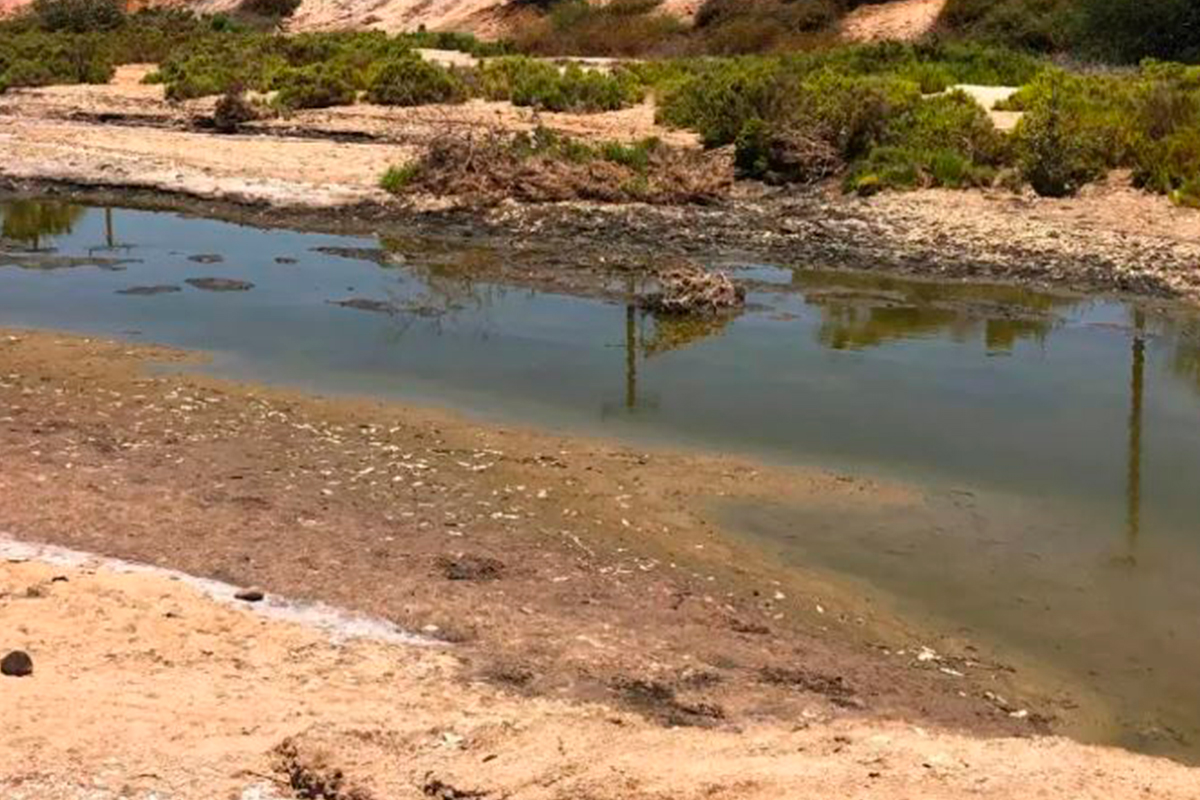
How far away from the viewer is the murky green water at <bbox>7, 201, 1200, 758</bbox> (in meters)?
8.12

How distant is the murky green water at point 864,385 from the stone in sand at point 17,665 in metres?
4.33

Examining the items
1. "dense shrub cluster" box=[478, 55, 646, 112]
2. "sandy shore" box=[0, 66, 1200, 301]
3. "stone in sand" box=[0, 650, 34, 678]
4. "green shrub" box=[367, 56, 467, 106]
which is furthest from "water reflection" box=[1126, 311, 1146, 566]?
"green shrub" box=[367, 56, 467, 106]

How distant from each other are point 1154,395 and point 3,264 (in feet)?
46.3

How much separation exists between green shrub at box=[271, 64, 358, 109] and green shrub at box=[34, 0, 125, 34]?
25.4 metres

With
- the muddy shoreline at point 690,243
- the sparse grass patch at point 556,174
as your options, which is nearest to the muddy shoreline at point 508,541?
the muddy shoreline at point 690,243

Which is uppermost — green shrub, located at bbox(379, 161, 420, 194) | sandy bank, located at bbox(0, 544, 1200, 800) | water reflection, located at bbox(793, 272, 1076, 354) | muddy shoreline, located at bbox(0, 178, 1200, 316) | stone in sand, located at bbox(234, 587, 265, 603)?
green shrub, located at bbox(379, 161, 420, 194)

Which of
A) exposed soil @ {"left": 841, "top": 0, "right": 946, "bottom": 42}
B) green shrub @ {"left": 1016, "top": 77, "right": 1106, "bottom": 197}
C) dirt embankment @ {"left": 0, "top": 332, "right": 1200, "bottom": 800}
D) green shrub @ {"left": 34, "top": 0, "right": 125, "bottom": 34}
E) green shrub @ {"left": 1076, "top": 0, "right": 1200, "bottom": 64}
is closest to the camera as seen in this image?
dirt embankment @ {"left": 0, "top": 332, "right": 1200, "bottom": 800}

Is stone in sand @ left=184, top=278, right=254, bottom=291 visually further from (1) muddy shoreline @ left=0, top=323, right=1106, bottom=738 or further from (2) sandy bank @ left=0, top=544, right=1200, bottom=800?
(2) sandy bank @ left=0, top=544, right=1200, bottom=800

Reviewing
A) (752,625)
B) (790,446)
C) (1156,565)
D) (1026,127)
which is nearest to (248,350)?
(790,446)

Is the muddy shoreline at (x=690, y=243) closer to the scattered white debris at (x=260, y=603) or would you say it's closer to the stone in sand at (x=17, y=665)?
the scattered white debris at (x=260, y=603)

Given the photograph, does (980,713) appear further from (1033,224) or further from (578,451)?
(1033,224)

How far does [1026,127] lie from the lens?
20562 mm

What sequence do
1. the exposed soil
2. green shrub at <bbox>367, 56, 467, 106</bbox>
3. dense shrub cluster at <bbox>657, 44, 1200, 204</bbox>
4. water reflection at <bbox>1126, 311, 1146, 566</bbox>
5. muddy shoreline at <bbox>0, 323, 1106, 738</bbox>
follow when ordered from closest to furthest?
muddy shoreline at <bbox>0, 323, 1106, 738</bbox>
water reflection at <bbox>1126, 311, 1146, 566</bbox>
dense shrub cluster at <bbox>657, 44, 1200, 204</bbox>
green shrub at <bbox>367, 56, 467, 106</bbox>
the exposed soil

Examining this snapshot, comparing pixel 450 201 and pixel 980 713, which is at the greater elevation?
pixel 450 201
